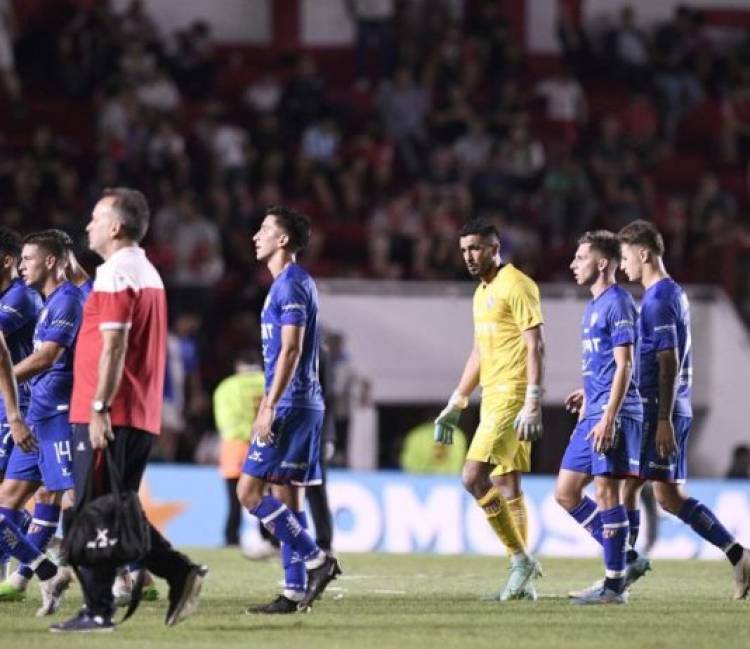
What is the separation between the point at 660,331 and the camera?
1252cm

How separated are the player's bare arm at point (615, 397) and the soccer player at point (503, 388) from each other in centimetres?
49

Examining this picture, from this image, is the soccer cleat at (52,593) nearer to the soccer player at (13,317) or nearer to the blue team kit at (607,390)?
the soccer player at (13,317)

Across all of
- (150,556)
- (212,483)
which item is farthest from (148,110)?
(150,556)

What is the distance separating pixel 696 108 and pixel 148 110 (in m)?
9.78

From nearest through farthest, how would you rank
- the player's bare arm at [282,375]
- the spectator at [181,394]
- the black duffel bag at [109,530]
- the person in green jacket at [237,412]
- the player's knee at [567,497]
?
the black duffel bag at [109,530] → the player's bare arm at [282,375] → the player's knee at [567,497] → the person in green jacket at [237,412] → the spectator at [181,394]

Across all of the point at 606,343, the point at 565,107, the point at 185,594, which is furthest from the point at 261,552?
the point at 565,107

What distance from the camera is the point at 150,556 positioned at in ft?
33.8

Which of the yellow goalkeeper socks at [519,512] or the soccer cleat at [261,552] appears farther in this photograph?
the soccer cleat at [261,552]

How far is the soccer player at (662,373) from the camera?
1248cm

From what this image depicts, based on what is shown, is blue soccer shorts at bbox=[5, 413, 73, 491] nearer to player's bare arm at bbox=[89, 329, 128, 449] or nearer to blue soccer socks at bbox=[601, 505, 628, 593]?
player's bare arm at bbox=[89, 329, 128, 449]

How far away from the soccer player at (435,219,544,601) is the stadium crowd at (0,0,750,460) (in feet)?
34.7

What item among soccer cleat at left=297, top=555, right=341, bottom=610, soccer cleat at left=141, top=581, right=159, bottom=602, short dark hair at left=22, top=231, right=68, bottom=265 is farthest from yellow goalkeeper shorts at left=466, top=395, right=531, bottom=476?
short dark hair at left=22, top=231, right=68, bottom=265

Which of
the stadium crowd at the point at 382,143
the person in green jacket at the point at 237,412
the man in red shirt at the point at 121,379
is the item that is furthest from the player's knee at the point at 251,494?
the stadium crowd at the point at 382,143

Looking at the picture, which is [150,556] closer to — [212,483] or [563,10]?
[212,483]
